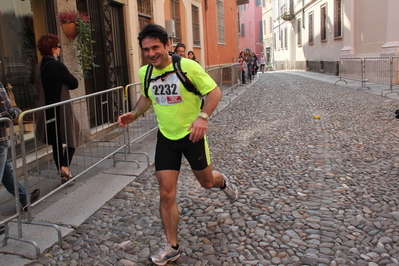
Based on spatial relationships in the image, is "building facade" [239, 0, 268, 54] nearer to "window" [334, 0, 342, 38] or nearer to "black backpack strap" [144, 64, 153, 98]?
"window" [334, 0, 342, 38]

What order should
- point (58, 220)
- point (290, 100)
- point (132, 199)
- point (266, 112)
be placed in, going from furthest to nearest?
point (290, 100) < point (266, 112) < point (132, 199) < point (58, 220)

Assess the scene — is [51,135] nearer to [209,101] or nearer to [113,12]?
[209,101]

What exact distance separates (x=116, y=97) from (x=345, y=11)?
1801 centimetres

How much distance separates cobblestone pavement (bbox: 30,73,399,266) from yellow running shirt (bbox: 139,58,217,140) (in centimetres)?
99

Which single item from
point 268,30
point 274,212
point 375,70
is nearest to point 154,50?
point 274,212

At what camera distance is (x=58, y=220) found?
3771mm

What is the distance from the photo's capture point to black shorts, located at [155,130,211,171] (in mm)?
3002

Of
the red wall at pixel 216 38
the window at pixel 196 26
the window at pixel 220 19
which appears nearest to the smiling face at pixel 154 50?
the window at pixel 196 26

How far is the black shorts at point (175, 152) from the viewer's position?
3.00 meters

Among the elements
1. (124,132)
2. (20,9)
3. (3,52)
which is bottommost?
(124,132)

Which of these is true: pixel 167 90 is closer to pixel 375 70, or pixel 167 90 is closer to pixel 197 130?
pixel 197 130

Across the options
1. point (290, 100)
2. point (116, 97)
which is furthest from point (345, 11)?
point (116, 97)

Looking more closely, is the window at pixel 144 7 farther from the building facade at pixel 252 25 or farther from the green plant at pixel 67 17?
the building facade at pixel 252 25

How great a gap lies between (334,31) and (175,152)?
22.5 m
